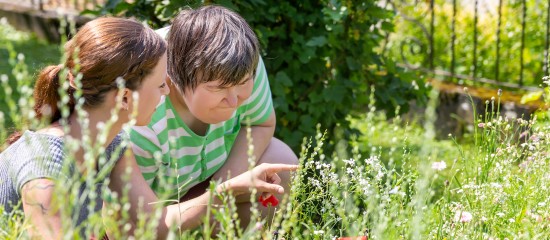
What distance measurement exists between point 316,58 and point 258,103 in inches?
34.6

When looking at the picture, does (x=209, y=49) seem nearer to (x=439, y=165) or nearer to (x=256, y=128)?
(x=256, y=128)

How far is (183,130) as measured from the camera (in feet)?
9.33

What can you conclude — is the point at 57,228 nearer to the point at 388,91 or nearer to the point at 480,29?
the point at 388,91

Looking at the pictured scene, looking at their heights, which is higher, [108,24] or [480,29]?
[108,24]

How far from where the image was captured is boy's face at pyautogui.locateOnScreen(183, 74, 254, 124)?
2605 millimetres

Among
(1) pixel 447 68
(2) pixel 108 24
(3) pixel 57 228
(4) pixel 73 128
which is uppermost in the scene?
(2) pixel 108 24

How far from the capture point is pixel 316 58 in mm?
3854

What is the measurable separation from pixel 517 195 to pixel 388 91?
1.52 meters

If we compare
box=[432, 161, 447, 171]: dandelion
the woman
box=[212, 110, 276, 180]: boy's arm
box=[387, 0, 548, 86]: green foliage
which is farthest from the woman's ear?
box=[387, 0, 548, 86]: green foliage

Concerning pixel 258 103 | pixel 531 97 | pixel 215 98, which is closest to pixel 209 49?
pixel 215 98

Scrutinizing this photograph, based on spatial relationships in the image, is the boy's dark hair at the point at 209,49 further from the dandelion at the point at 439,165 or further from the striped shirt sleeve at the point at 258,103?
the dandelion at the point at 439,165

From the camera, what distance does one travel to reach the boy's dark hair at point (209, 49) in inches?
101

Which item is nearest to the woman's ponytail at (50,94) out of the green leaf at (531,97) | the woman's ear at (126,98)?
the woman's ear at (126,98)

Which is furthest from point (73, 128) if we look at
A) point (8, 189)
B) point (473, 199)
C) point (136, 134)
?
point (473, 199)
